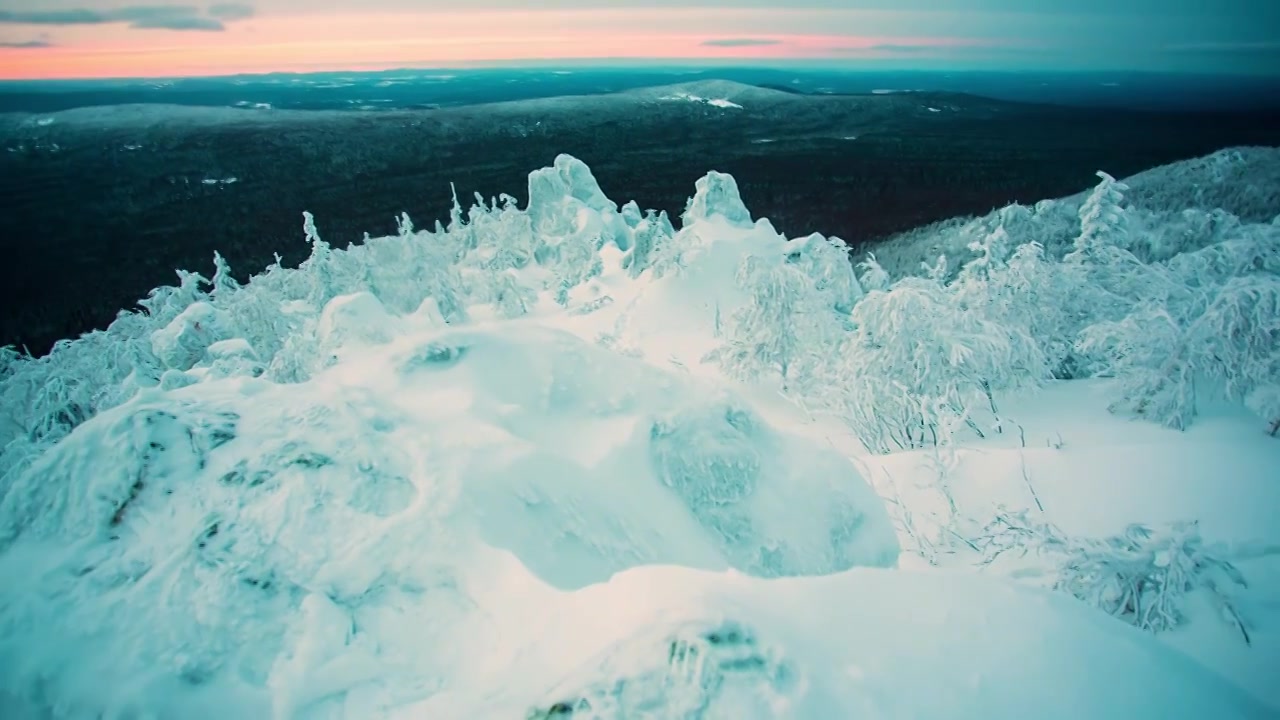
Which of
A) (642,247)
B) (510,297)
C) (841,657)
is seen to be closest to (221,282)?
(510,297)

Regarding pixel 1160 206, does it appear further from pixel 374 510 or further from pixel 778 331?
pixel 374 510

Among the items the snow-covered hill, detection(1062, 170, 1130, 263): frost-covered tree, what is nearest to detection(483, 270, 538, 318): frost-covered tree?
detection(1062, 170, 1130, 263): frost-covered tree

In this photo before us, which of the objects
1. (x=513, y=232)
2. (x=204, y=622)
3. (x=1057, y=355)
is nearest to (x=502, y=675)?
(x=204, y=622)

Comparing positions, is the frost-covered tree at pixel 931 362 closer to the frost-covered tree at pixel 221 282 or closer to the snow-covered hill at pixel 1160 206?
the snow-covered hill at pixel 1160 206

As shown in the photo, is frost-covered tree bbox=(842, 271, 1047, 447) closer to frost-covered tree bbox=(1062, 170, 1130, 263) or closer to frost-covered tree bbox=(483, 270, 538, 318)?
frost-covered tree bbox=(1062, 170, 1130, 263)

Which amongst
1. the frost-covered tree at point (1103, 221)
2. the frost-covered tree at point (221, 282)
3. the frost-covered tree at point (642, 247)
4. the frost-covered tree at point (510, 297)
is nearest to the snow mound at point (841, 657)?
the frost-covered tree at point (1103, 221)

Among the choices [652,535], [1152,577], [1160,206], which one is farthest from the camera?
[1160,206]

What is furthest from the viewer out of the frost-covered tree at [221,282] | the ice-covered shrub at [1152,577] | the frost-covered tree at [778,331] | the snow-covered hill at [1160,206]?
the snow-covered hill at [1160,206]

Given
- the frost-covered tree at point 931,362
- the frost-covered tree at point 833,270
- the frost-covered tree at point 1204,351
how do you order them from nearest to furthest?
1. the frost-covered tree at point 1204,351
2. the frost-covered tree at point 931,362
3. the frost-covered tree at point 833,270
